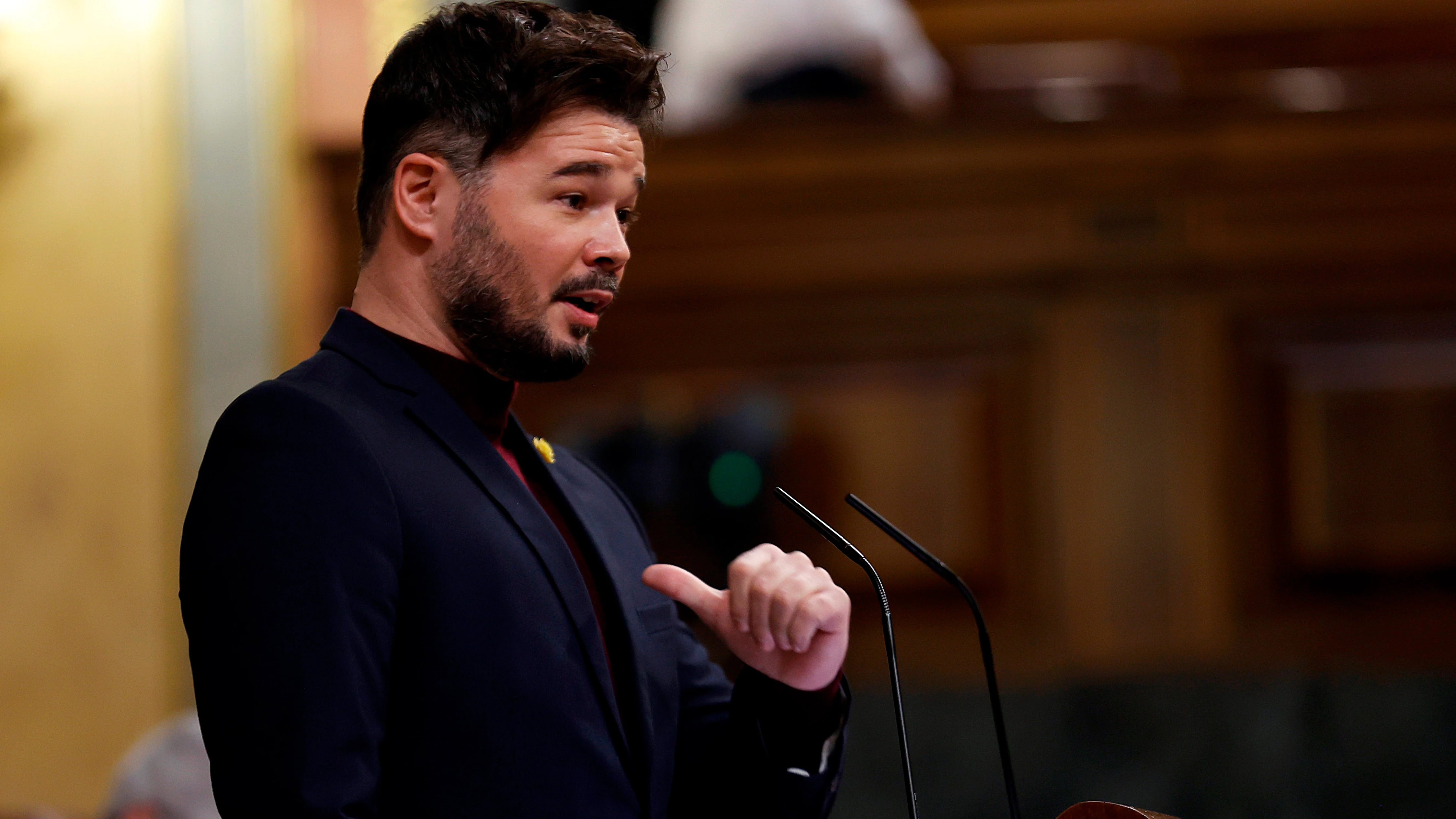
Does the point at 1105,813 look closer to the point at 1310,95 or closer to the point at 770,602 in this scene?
the point at 770,602

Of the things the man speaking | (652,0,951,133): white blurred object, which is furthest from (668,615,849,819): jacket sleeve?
(652,0,951,133): white blurred object

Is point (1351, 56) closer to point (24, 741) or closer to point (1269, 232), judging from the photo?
point (1269, 232)

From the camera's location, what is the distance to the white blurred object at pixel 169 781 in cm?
217

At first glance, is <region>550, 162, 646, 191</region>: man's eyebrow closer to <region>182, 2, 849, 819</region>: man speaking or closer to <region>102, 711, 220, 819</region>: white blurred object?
<region>182, 2, 849, 819</region>: man speaking

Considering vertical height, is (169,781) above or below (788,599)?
below

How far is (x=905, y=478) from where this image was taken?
2795 millimetres

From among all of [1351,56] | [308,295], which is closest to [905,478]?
[308,295]

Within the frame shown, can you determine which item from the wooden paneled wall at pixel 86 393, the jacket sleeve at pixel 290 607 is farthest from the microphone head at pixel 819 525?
the wooden paneled wall at pixel 86 393

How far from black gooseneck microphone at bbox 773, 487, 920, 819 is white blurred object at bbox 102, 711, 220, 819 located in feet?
4.84

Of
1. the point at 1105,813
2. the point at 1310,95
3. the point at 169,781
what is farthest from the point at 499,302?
the point at 1310,95

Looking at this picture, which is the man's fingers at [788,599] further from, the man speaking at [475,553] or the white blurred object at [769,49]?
the white blurred object at [769,49]

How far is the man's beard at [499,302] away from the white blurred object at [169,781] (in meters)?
1.35

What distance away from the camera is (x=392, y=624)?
970 mm

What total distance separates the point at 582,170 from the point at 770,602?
36cm
